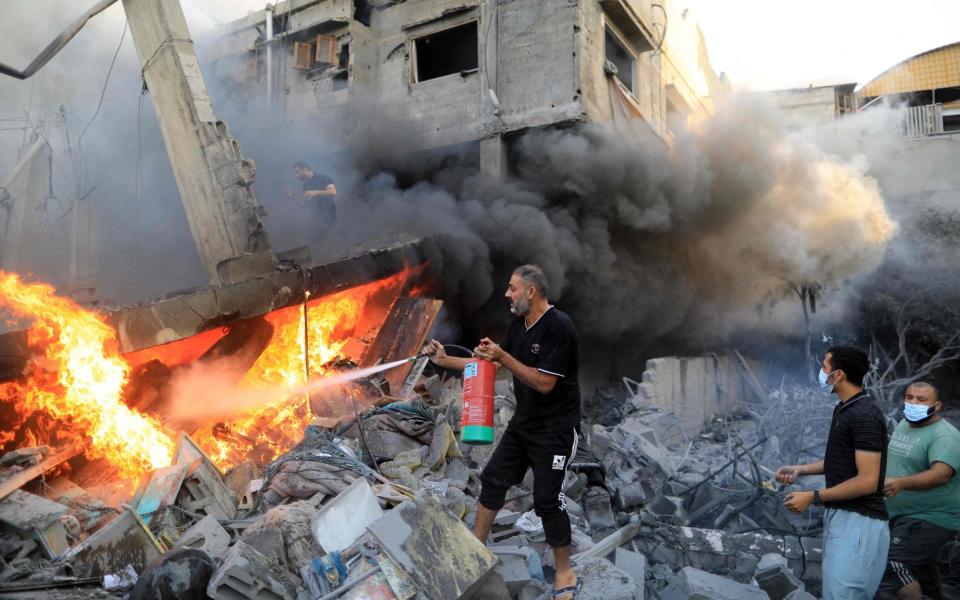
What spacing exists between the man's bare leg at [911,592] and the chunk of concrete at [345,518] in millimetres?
3258

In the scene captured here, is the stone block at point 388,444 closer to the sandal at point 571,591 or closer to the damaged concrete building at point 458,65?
the sandal at point 571,591

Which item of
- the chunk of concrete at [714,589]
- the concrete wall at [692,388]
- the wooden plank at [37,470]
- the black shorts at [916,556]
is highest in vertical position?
the wooden plank at [37,470]

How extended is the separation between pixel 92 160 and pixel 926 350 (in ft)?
68.0

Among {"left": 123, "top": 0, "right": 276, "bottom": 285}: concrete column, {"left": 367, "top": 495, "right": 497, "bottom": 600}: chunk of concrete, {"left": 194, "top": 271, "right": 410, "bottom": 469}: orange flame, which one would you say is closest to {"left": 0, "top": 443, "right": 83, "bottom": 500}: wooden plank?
{"left": 194, "top": 271, "right": 410, "bottom": 469}: orange flame

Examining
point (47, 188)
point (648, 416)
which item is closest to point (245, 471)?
point (648, 416)

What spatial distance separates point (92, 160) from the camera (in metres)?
13.5

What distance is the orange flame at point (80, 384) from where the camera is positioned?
638cm

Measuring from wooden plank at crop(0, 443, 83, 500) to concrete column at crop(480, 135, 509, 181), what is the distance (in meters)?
8.83

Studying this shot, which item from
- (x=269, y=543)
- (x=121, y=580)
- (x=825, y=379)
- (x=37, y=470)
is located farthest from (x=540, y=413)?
(x=37, y=470)

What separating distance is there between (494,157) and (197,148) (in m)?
5.87

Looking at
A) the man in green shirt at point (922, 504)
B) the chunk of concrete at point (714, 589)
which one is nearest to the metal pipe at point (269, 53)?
the chunk of concrete at point (714, 589)

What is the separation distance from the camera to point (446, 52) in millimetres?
14992

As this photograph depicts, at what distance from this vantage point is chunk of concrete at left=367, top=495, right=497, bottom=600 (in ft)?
10.8

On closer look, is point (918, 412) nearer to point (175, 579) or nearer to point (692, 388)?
point (175, 579)
